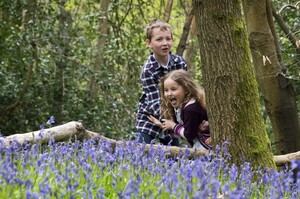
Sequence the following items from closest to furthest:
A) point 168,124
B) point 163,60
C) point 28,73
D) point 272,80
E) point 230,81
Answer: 1. point 230,81
2. point 168,124
3. point 163,60
4. point 272,80
5. point 28,73

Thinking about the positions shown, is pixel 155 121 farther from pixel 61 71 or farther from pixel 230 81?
pixel 61 71

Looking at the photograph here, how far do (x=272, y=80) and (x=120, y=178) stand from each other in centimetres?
408

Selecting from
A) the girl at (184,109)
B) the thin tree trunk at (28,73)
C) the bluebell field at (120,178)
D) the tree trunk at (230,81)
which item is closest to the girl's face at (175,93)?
the girl at (184,109)

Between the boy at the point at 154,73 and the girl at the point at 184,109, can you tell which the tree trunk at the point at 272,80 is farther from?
the girl at the point at 184,109

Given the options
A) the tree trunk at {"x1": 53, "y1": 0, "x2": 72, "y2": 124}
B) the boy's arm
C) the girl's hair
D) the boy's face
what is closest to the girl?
the girl's hair

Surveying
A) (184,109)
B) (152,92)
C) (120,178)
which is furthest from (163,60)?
(120,178)

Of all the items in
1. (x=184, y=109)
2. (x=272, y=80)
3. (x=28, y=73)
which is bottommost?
(x=184, y=109)

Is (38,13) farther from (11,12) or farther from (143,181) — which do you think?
(143,181)

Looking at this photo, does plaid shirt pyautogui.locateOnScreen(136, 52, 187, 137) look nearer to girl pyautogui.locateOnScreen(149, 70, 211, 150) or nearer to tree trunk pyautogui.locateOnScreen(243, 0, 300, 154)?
girl pyautogui.locateOnScreen(149, 70, 211, 150)

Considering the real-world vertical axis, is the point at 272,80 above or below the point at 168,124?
above

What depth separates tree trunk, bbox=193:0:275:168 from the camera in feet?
17.1

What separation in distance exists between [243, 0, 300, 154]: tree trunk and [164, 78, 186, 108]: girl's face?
159cm

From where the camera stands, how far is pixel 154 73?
646 centimetres

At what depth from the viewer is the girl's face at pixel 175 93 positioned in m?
6.09
